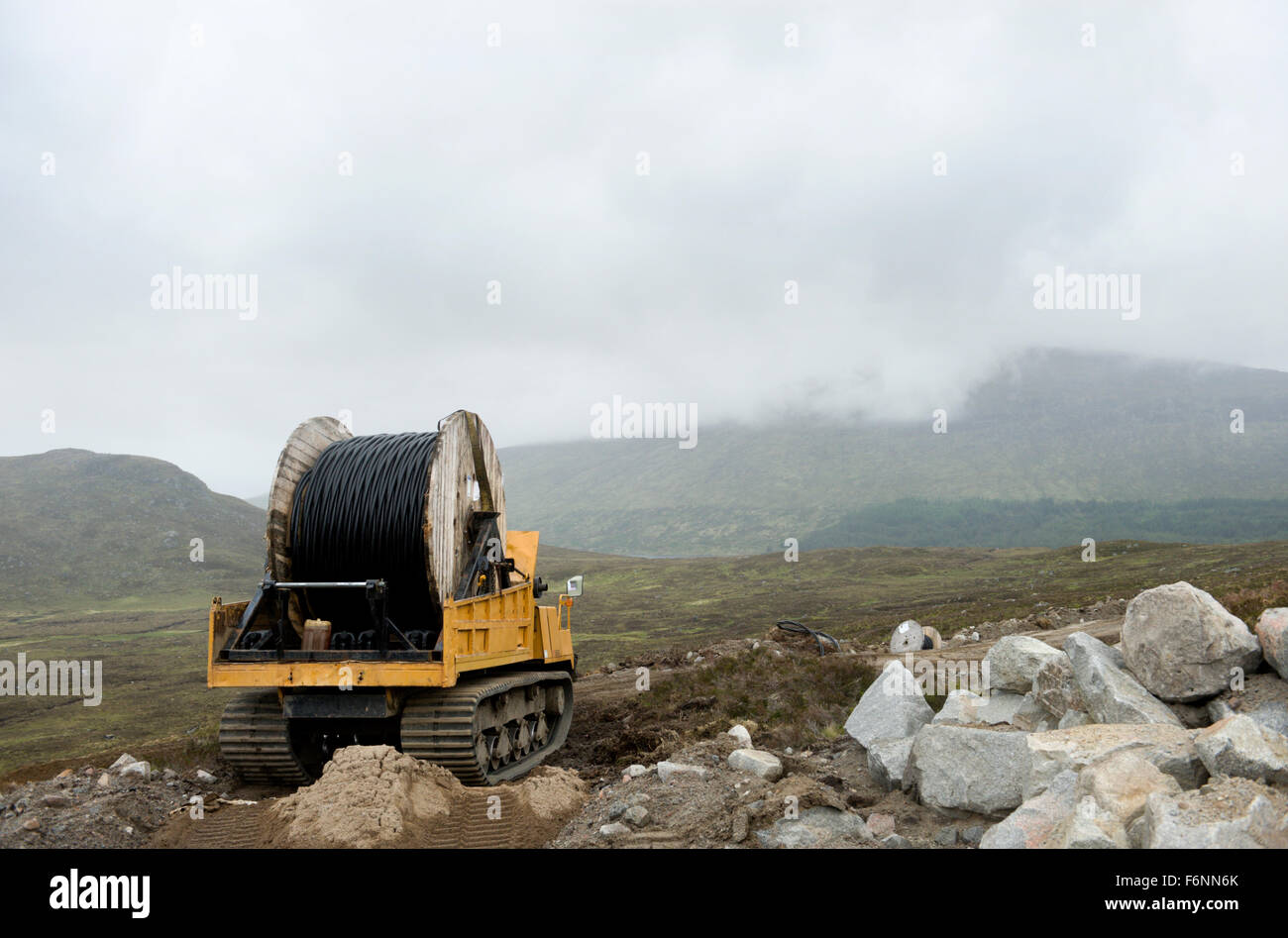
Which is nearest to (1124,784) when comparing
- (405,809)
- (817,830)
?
(817,830)

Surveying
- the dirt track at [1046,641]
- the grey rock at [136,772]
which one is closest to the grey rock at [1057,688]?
the dirt track at [1046,641]

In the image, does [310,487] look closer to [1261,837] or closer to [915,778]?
[915,778]

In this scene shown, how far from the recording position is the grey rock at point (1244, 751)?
594 cm

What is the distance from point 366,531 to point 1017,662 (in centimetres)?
817

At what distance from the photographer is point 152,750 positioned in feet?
54.2

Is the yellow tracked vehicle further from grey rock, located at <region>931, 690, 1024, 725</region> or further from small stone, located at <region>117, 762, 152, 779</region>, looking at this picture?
grey rock, located at <region>931, 690, 1024, 725</region>

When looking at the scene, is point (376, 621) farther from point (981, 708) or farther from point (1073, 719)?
point (1073, 719)

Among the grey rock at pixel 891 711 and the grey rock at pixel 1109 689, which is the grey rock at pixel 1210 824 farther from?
the grey rock at pixel 891 711

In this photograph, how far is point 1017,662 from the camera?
9602 millimetres

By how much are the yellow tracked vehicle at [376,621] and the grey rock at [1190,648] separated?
7376 millimetres

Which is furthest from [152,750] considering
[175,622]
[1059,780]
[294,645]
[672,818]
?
[175,622]

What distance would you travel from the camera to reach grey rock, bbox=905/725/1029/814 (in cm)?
725

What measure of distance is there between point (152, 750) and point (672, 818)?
13.1 m

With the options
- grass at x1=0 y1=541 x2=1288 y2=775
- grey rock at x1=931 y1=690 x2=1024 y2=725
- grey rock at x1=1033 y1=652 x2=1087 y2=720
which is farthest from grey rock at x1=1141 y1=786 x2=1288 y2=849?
grass at x1=0 y1=541 x2=1288 y2=775
